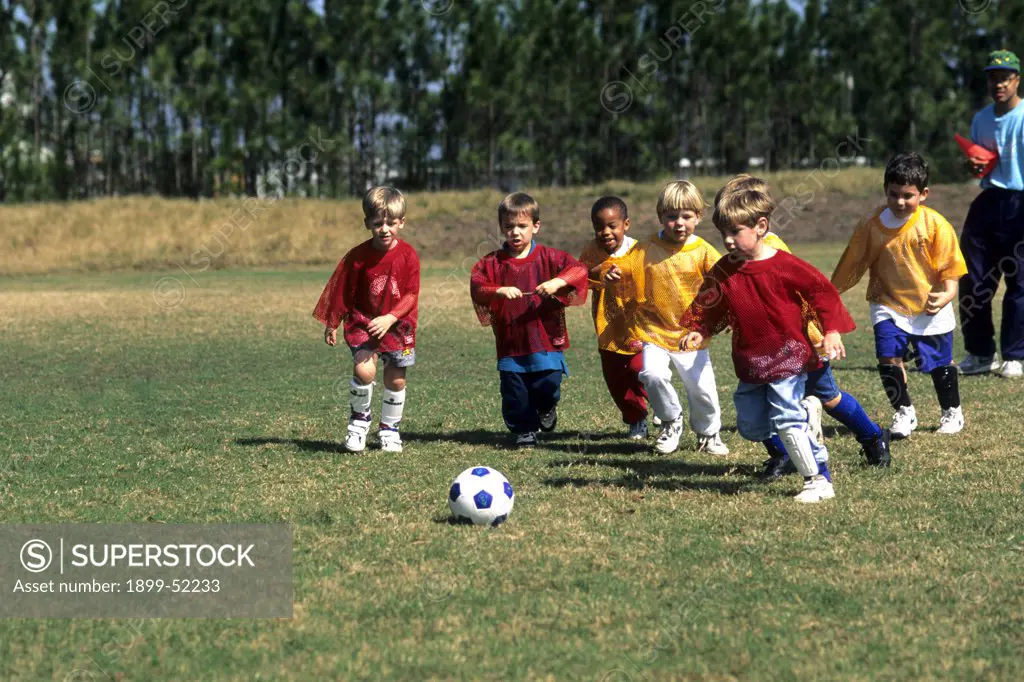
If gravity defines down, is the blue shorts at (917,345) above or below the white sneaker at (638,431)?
above

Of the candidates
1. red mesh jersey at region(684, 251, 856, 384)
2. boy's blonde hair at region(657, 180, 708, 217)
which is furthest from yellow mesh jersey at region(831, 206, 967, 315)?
red mesh jersey at region(684, 251, 856, 384)

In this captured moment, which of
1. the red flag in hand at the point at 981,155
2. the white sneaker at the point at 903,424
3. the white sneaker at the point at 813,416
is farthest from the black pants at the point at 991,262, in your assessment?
the white sneaker at the point at 813,416

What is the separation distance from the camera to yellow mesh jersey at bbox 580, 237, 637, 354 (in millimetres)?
7700

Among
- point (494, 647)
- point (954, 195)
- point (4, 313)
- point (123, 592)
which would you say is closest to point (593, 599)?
point (494, 647)

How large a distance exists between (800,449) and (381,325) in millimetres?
2577

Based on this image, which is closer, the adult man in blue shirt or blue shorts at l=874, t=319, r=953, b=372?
blue shorts at l=874, t=319, r=953, b=372

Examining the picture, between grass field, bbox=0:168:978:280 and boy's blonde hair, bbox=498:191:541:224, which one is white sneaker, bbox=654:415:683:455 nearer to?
boy's blonde hair, bbox=498:191:541:224

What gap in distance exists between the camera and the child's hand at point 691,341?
6.33 m

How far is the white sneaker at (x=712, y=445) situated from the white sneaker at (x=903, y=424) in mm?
1079

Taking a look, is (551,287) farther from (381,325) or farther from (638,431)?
(638,431)

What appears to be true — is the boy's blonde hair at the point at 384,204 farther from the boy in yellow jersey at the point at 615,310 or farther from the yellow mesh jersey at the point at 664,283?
the yellow mesh jersey at the point at 664,283

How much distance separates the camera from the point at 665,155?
3806 cm

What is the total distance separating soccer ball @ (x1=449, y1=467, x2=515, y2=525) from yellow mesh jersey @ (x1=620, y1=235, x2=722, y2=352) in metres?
2.10

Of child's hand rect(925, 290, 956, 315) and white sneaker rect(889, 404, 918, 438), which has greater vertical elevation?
child's hand rect(925, 290, 956, 315)
